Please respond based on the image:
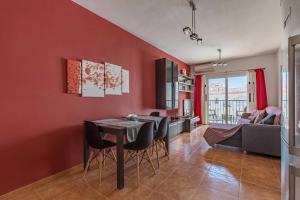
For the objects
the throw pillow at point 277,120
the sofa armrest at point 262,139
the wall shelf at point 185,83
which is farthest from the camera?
the wall shelf at point 185,83

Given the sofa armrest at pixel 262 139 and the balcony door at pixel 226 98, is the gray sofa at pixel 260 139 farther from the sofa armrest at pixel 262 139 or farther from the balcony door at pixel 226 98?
the balcony door at pixel 226 98

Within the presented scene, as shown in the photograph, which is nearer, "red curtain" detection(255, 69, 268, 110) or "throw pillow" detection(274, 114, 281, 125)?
"throw pillow" detection(274, 114, 281, 125)

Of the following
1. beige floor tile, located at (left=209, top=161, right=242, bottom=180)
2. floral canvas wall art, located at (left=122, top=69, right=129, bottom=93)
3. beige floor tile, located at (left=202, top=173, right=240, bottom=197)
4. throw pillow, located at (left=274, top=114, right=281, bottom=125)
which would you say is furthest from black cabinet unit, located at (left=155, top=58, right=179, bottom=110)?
throw pillow, located at (left=274, top=114, right=281, bottom=125)

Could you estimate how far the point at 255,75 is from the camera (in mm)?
5652

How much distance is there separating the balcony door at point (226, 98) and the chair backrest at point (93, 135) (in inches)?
222

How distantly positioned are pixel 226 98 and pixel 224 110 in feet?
1.73

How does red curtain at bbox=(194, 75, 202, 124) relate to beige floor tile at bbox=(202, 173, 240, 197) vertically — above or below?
above

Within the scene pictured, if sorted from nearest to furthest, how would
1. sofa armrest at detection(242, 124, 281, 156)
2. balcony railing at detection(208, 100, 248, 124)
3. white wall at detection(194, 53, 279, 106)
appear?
sofa armrest at detection(242, 124, 281, 156) → white wall at detection(194, 53, 279, 106) → balcony railing at detection(208, 100, 248, 124)

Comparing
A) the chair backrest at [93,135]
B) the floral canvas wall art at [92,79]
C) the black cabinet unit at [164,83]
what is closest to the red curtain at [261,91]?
the black cabinet unit at [164,83]

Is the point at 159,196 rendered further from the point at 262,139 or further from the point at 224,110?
the point at 224,110

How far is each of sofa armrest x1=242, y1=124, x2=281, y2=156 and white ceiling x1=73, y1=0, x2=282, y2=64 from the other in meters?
2.12

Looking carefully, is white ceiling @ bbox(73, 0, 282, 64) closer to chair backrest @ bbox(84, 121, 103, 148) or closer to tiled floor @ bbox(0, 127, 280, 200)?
chair backrest @ bbox(84, 121, 103, 148)

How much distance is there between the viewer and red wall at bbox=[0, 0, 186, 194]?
1.85m

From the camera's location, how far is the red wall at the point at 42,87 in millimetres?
1846
